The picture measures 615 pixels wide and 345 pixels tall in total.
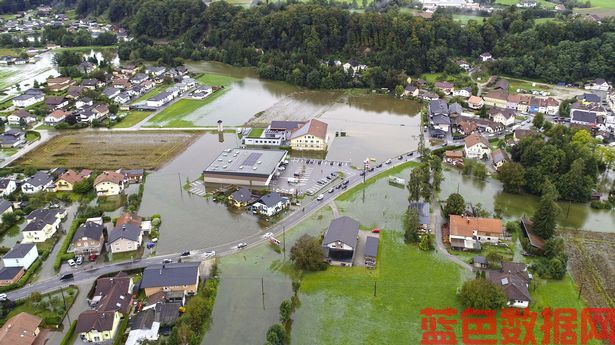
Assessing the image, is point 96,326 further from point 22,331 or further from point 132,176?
point 132,176

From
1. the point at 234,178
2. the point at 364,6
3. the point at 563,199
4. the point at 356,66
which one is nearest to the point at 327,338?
the point at 234,178

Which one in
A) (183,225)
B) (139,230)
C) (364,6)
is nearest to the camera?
(139,230)

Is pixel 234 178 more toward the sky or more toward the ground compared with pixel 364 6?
more toward the ground

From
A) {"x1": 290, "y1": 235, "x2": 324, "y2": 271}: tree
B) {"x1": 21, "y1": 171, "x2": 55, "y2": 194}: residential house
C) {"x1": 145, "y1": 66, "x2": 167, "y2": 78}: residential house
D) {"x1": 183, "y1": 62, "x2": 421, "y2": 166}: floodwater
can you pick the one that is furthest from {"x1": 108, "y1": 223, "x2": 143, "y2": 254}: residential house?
{"x1": 145, "y1": 66, "x2": 167, "y2": 78}: residential house

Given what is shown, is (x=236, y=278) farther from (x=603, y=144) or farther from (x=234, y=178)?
(x=603, y=144)

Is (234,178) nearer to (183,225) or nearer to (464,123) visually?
(183,225)

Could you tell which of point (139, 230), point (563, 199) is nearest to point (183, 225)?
point (139, 230)

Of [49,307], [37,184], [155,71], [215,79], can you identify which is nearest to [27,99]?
[155,71]

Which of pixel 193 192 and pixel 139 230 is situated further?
pixel 193 192

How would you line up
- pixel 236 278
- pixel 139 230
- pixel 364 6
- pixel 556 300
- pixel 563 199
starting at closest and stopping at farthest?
pixel 556 300 < pixel 236 278 < pixel 139 230 < pixel 563 199 < pixel 364 6
